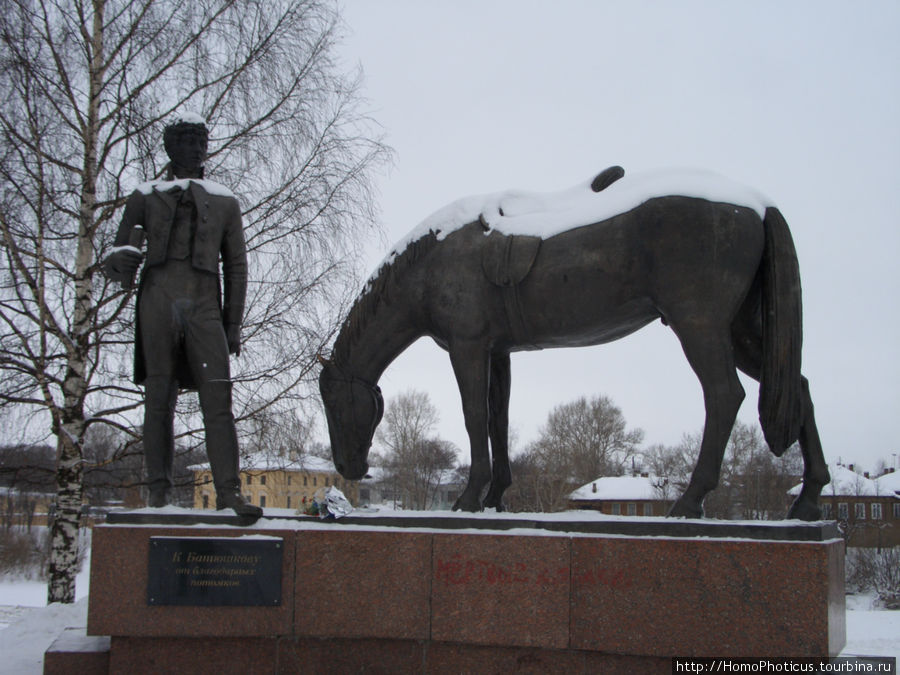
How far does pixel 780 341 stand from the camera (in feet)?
15.1

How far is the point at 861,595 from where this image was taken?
24078 mm

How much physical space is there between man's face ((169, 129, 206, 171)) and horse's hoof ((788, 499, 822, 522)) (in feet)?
14.4

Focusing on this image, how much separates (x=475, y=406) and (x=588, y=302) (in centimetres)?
98

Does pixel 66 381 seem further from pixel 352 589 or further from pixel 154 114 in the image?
pixel 352 589

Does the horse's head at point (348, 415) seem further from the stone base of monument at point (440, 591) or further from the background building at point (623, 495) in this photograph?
the background building at point (623, 495)

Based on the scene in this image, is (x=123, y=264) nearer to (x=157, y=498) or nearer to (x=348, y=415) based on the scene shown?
(x=157, y=498)

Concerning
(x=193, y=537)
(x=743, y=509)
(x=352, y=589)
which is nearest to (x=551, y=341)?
(x=352, y=589)

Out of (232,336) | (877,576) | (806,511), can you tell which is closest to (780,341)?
(806,511)

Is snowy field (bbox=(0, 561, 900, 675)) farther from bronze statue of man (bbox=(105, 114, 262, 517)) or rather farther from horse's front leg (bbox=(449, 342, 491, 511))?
horse's front leg (bbox=(449, 342, 491, 511))

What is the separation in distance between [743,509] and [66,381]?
130 feet

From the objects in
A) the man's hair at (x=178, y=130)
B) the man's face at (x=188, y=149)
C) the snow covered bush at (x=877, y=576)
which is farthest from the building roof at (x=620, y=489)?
the man's hair at (x=178, y=130)

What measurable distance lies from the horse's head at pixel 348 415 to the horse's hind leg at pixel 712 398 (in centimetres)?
227

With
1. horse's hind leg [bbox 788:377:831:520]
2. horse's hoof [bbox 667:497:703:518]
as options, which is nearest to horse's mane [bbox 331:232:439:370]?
horse's hoof [bbox 667:497:703:518]

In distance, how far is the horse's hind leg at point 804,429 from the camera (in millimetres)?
4750
